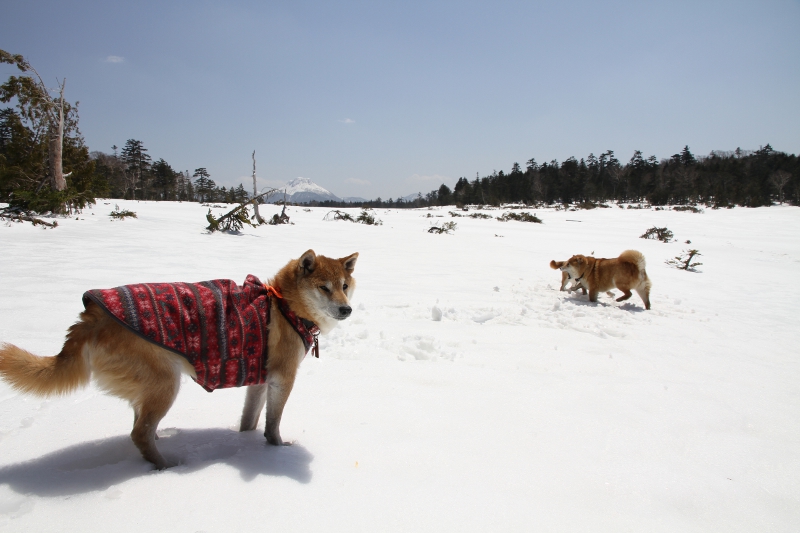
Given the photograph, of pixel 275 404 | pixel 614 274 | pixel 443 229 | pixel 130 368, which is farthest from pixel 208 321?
pixel 443 229

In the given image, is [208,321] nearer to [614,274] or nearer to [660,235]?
[614,274]

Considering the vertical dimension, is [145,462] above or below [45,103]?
below

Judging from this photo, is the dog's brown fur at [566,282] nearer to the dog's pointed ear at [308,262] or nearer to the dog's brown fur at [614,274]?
the dog's brown fur at [614,274]

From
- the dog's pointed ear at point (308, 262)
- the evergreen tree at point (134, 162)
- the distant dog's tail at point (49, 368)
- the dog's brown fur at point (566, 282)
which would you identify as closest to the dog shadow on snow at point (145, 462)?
the distant dog's tail at point (49, 368)

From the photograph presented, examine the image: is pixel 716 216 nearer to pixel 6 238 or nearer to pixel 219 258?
pixel 219 258

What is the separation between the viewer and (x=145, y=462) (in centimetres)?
228

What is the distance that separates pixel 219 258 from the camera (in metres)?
8.75

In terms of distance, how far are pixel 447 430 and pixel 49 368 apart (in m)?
2.72

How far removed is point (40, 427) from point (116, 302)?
1290mm

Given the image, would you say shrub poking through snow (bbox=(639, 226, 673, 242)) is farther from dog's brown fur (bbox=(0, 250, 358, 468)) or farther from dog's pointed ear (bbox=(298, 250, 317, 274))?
dog's brown fur (bbox=(0, 250, 358, 468))

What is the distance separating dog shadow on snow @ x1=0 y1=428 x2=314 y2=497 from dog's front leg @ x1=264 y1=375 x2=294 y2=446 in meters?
0.07

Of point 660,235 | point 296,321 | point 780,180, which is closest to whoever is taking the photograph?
point 296,321

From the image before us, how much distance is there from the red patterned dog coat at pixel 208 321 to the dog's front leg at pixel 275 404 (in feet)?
0.33

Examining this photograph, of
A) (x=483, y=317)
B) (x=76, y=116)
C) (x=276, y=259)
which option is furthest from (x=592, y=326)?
(x=76, y=116)
